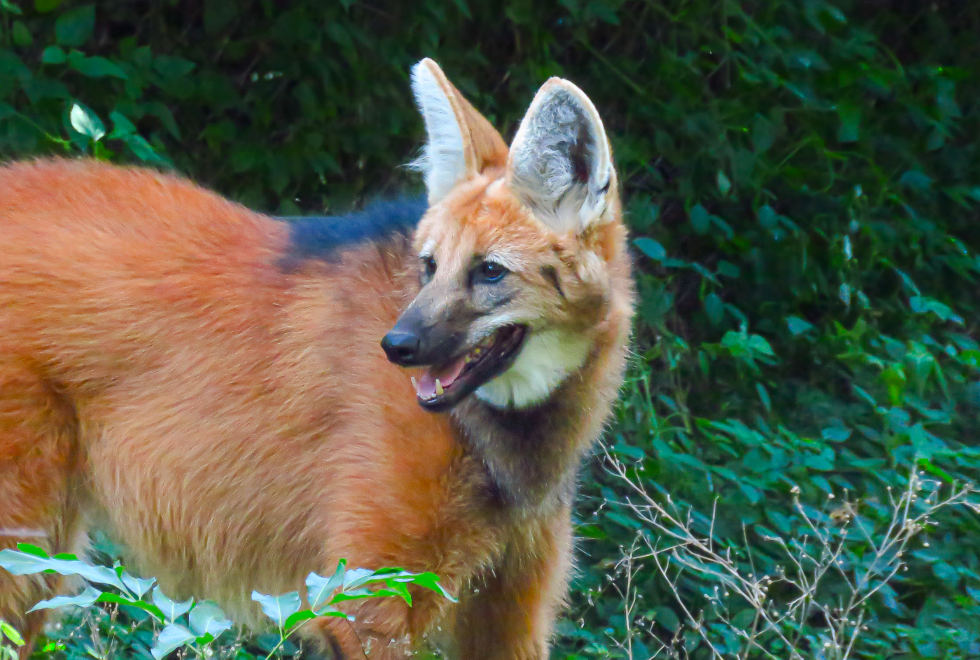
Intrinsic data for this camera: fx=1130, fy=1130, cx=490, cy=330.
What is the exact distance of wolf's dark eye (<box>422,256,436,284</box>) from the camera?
2.38 m

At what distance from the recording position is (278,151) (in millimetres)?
3992

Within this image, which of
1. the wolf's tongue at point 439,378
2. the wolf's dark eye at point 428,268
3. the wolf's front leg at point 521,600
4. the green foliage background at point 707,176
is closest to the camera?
the wolf's tongue at point 439,378

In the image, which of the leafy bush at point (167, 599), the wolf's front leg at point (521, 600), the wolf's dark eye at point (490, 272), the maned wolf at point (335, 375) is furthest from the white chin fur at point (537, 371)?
the leafy bush at point (167, 599)

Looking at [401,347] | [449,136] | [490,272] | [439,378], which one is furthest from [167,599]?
[449,136]

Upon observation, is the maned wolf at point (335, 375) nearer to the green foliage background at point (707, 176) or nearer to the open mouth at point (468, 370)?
the open mouth at point (468, 370)

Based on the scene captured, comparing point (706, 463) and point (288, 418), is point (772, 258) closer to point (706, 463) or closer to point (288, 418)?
point (706, 463)

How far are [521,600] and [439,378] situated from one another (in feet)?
2.29

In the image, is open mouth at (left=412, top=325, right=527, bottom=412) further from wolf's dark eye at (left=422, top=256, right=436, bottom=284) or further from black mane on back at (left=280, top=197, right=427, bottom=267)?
black mane on back at (left=280, top=197, right=427, bottom=267)

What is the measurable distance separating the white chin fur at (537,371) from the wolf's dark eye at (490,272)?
160 mm

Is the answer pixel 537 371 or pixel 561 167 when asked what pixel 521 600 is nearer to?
pixel 537 371

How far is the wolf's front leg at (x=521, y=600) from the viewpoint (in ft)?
8.61

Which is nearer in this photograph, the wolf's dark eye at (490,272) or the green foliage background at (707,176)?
the wolf's dark eye at (490,272)

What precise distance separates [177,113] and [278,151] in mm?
420

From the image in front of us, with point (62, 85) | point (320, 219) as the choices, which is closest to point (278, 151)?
point (62, 85)
